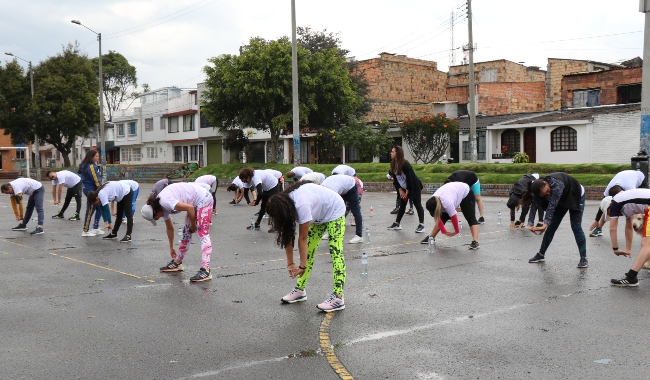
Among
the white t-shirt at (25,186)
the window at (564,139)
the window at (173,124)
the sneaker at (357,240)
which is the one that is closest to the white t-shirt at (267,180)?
the sneaker at (357,240)

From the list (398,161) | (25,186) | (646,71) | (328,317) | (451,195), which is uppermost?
(646,71)

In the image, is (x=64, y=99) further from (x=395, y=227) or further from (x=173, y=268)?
(x=173, y=268)

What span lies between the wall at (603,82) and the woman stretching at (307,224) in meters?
35.9

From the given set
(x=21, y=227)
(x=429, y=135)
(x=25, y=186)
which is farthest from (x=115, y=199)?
(x=429, y=135)

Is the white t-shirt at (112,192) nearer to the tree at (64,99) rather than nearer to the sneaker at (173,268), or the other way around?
the sneaker at (173,268)

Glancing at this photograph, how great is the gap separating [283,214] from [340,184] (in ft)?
17.4

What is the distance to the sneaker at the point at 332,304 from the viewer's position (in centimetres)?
723

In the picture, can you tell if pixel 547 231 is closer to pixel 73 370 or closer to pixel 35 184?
pixel 73 370

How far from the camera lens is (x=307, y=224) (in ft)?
22.3

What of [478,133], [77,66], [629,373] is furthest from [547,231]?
[77,66]

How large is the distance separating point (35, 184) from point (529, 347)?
12905 millimetres

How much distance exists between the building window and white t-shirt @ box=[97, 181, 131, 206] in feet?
111

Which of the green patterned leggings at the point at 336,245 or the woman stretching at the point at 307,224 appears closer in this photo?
the woman stretching at the point at 307,224

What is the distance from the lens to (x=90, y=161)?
15648 millimetres
